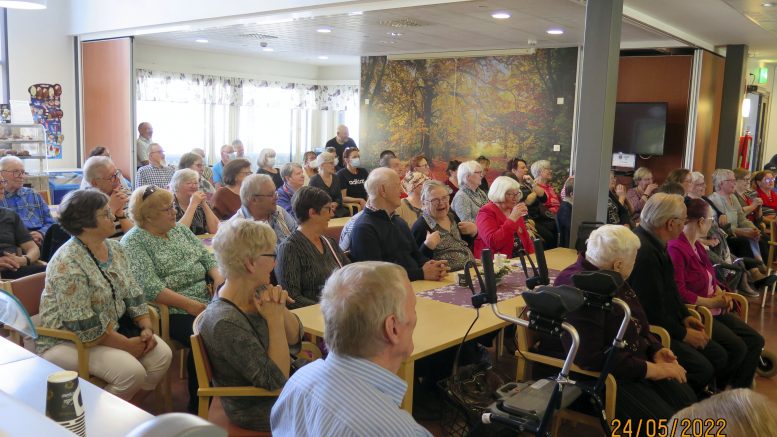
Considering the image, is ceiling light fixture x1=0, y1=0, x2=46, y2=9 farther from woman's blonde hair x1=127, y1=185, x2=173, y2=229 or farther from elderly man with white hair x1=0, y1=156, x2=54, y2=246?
woman's blonde hair x1=127, y1=185, x2=173, y2=229

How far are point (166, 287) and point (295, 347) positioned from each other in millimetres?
1026

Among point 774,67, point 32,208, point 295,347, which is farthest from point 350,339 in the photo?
point 774,67

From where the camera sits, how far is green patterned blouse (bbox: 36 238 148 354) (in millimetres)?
2830

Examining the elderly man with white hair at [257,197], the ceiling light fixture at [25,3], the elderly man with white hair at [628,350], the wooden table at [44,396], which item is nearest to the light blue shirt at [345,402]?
the wooden table at [44,396]

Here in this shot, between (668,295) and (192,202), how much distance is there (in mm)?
3180

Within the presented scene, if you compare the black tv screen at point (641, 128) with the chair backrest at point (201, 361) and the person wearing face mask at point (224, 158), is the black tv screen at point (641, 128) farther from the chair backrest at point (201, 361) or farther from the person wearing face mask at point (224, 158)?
the chair backrest at point (201, 361)

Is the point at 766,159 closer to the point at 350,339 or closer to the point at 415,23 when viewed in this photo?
the point at 415,23

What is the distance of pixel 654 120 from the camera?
9.45m

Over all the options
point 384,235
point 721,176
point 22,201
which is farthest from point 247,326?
point 721,176

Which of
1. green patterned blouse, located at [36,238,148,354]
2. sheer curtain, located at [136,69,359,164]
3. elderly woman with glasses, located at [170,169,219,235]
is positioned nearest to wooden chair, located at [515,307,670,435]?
green patterned blouse, located at [36,238,148,354]

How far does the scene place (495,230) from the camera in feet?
15.3

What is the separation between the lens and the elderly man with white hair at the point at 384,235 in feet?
12.7

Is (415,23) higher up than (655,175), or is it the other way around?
(415,23)

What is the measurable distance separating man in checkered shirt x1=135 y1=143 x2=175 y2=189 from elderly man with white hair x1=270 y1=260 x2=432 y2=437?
18.9 feet
